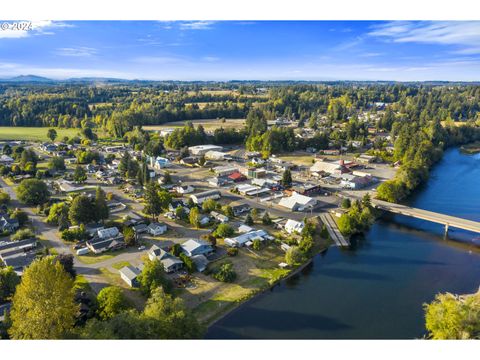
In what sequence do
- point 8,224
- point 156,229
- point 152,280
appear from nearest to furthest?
point 152,280 < point 156,229 < point 8,224

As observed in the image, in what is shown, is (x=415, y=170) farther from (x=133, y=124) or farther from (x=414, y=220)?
(x=133, y=124)

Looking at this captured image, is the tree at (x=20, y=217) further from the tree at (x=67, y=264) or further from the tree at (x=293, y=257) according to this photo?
the tree at (x=293, y=257)

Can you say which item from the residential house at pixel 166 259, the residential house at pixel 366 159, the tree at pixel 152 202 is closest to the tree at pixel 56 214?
the tree at pixel 152 202

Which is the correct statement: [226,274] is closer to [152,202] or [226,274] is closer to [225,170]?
[152,202]

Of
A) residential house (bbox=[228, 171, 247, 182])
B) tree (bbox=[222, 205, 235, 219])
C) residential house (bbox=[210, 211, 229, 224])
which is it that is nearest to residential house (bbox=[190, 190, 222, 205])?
residential house (bbox=[210, 211, 229, 224])

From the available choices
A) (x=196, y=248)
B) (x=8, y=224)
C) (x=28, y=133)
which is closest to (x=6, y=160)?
(x=8, y=224)

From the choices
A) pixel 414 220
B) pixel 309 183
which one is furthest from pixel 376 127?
pixel 414 220
